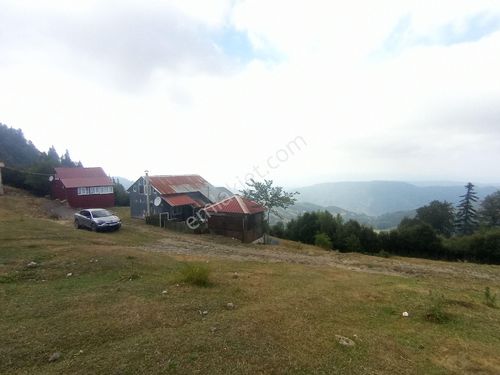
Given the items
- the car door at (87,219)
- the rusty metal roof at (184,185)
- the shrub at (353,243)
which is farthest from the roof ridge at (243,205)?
the shrub at (353,243)

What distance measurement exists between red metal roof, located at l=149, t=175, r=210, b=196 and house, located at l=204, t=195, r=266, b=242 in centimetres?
725

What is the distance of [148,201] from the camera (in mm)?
34250

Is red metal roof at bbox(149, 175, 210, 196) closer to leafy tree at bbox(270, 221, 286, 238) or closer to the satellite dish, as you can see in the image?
the satellite dish

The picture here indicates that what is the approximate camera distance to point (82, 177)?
1628 inches

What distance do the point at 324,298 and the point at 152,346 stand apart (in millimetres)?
6622

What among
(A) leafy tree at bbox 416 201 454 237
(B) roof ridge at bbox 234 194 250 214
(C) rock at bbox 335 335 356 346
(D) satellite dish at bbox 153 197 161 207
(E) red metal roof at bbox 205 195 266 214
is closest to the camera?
(C) rock at bbox 335 335 356 346

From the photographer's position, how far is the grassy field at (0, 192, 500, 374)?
227 inches

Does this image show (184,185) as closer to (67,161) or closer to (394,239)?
(394,239)

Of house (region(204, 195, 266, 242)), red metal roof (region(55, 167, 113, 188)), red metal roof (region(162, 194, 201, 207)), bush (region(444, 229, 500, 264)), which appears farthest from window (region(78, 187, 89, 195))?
bush (region(444, 229, 500, 264))

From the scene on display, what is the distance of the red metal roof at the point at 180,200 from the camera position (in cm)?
3320

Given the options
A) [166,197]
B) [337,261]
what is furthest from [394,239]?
[166,197]

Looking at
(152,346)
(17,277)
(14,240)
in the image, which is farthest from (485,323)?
(14,240)

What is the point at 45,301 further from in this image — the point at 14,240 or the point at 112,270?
the point at 14,240

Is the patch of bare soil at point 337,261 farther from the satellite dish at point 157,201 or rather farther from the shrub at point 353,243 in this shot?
the shrub at point 353,243
